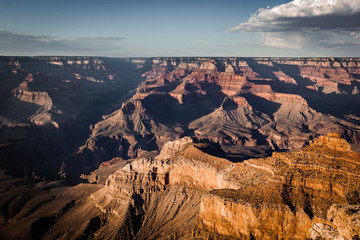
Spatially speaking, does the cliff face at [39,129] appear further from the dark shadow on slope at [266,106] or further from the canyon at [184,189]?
the dark shadow on slope at [266,106]

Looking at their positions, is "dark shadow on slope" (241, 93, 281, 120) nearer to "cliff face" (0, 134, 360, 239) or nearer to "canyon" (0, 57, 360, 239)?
"canyon" (0, 57, 360, 239)

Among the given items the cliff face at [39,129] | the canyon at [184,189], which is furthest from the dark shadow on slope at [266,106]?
the cliff face at [39,129]

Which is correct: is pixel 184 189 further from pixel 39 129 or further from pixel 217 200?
pixel 39 129

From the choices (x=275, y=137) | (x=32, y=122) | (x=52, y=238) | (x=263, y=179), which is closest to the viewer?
(x=263, y=179)

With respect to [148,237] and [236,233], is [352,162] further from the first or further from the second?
[148,237]

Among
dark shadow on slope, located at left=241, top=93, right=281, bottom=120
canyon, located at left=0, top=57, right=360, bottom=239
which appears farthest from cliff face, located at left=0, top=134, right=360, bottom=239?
dark shadow on slope, located at left=241, top=93, right=281, bottom=120

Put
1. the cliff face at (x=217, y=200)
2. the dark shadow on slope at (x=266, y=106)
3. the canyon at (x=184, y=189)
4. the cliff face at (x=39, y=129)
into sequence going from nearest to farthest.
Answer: the cliff face at (x=217, y=200) < the canyon at (x=184, y=189) < the cliff face at (x=39, y=129) < the dark shadow on slope at (x=266, y=106)

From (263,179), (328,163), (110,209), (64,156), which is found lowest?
(64,156)

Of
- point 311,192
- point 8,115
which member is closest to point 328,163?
point 311,192
